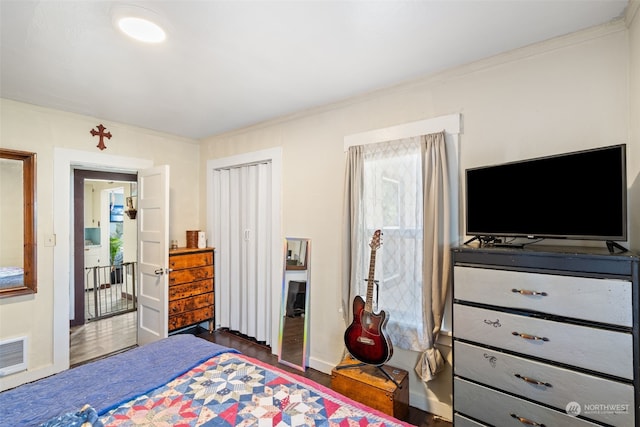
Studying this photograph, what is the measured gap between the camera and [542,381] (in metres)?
1.42

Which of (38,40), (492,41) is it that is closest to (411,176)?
(492,41)

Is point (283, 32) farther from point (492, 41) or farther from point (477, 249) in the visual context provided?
point (477, 249)

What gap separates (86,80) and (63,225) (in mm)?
1483

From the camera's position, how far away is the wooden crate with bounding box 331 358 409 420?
6.47 feet

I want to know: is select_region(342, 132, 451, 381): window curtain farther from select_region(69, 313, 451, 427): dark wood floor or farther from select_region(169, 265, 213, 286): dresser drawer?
select_region(169, 265, 213, 286): dresser drawer

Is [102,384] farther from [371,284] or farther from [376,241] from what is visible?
[376,241]

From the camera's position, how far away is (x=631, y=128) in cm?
157

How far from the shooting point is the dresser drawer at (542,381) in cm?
126

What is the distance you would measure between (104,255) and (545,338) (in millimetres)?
5892

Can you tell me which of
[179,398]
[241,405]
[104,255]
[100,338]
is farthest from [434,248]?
[104,255]

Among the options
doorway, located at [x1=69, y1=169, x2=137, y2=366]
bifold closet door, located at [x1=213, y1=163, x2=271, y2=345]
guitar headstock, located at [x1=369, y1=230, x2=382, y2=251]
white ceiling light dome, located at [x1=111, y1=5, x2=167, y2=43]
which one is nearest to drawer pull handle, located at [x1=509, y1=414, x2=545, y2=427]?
guitar headstock, located at [x1=369, y1=230, x2=382, y2=251]

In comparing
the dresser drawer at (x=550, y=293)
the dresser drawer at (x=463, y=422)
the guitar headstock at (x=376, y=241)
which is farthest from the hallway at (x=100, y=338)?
the dresser drawer at (x=550, y=293)

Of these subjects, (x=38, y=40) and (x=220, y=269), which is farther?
(x=220, y=269)

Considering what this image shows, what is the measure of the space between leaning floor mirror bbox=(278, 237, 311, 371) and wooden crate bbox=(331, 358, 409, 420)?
0.76m
